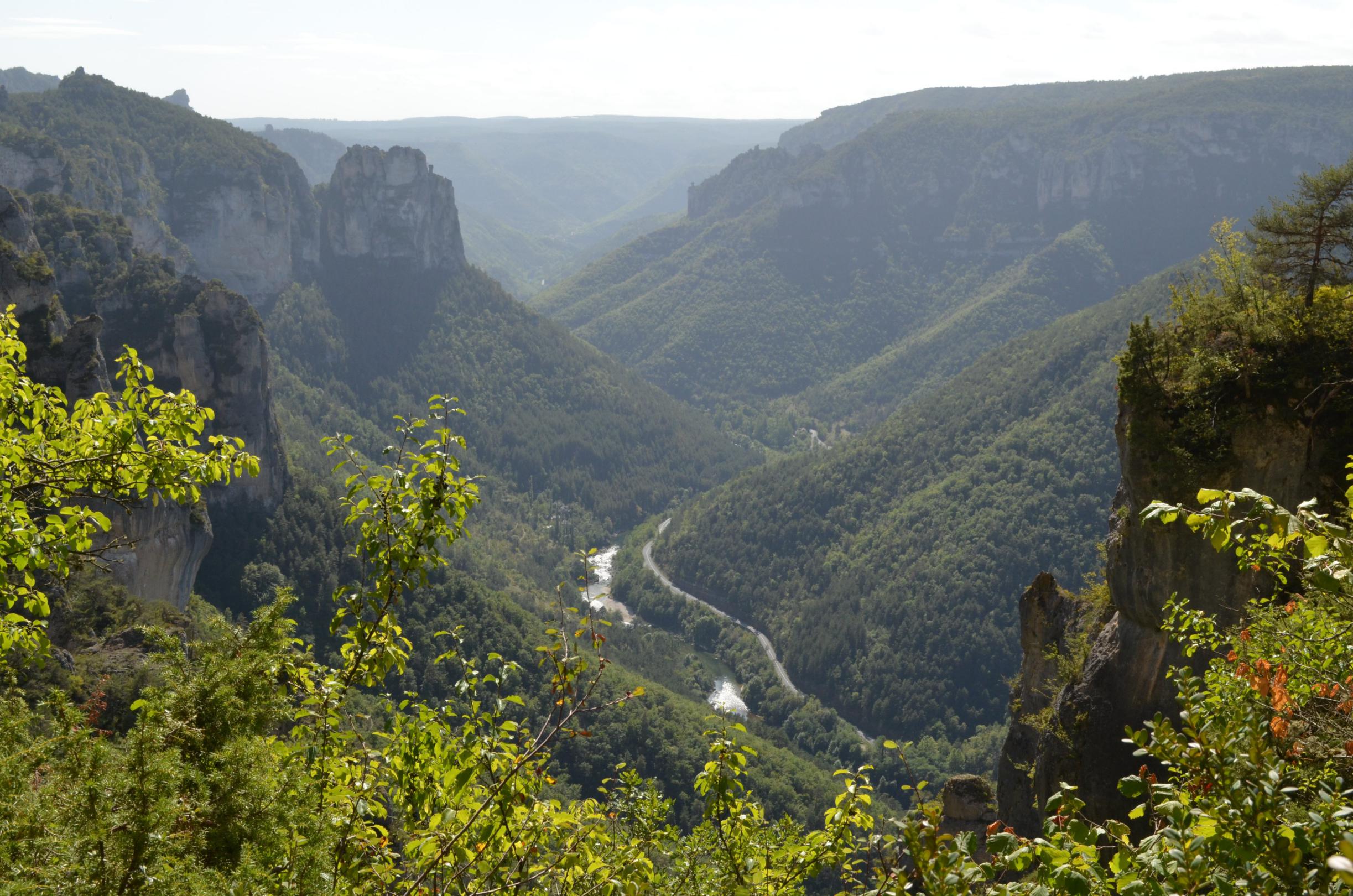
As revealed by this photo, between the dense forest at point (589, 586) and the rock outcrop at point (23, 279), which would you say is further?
the rock outcrop at point (23, 279)

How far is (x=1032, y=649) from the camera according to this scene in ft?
89.4

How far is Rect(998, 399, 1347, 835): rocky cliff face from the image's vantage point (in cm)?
1680

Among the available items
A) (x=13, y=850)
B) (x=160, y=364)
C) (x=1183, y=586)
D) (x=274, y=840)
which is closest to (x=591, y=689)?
(x=274, y=840)

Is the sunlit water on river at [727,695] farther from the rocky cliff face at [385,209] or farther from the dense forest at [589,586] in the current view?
the rocky cliff face at [385,209]

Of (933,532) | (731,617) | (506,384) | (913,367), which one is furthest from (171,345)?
(913,367)

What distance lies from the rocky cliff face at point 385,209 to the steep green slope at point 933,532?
228 feet

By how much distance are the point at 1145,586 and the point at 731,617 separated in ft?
304

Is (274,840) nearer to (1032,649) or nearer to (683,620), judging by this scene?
(1032,649)

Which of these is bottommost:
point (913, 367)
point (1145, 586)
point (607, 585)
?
point (607, 585)

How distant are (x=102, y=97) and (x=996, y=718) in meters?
131

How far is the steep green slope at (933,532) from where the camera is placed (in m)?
87.6

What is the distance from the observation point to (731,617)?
362 feet

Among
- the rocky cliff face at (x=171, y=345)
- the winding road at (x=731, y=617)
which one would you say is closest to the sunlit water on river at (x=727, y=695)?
the winding road at (x=731, y=617)

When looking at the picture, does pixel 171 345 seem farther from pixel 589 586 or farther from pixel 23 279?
pixel 589 586
